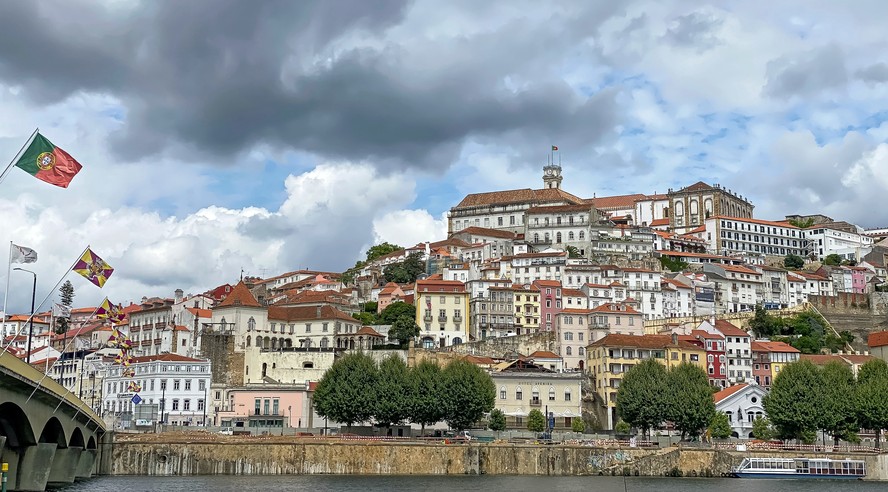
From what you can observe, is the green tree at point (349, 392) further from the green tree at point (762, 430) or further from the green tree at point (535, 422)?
the green tree at point (762, 430)

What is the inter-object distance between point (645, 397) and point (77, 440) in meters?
41.9

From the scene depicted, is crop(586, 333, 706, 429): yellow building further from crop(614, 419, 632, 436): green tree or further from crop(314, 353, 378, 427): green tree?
crop(314, 353, 378, 427): green tree

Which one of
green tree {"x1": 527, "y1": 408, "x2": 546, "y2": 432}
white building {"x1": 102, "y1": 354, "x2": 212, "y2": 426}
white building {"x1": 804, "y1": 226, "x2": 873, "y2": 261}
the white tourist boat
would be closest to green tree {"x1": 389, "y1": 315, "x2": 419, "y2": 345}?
white building {"x1": 102, "y1": 354, "x2": 212, "y2": 426}

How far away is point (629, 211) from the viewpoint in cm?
17575

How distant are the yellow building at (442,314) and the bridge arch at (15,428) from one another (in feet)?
223

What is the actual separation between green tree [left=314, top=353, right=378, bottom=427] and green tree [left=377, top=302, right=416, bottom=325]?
31615 mm

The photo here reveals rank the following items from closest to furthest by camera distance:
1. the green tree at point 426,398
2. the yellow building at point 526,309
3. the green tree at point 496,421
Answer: the green tree at point 426,398
the green tree at point 496,421
the yellow building at point 526,309

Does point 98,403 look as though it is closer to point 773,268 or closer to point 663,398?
point 663,398

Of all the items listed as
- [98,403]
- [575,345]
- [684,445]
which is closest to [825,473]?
[684,445]

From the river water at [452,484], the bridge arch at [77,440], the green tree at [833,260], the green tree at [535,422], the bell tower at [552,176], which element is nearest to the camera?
the river water at [452,484]

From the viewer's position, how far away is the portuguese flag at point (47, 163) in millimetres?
35969

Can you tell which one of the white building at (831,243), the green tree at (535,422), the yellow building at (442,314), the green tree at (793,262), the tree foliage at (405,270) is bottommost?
the green tree at (535,422)

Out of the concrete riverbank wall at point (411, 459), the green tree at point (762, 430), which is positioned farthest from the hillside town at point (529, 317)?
the concrete riverbank wall at point (411, 459)

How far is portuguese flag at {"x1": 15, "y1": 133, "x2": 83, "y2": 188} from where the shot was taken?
36.0 m
